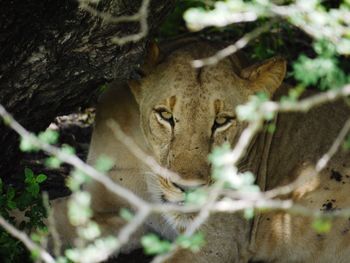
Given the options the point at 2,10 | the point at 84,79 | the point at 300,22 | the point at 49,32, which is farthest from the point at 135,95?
the point at 300,22

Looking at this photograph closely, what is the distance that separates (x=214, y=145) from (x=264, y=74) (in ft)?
1.58

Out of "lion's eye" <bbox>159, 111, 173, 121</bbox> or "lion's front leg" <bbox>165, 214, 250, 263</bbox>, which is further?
"lion's front leg" <bbox>165, 214, 250, 263</bbox>

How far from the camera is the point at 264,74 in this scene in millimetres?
3896

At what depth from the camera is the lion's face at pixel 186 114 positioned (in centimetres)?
353

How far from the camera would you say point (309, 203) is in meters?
4.18

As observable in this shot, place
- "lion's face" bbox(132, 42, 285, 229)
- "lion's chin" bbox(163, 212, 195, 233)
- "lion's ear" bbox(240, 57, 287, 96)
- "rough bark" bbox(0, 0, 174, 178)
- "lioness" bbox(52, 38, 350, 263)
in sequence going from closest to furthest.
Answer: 1. "rough bark" bbox(0, 0, 174, 178)
2. "lion's face" bbox(132, 42, 285, 229)
3. "lioness" bbox(52, 38, 350, 263)
4. "lion's chin" bbox(163, 212, 195, 233)
5. "lion's ear" bbox(240, 57, 287, 96)

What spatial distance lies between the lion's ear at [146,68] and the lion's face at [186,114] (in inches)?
0.4

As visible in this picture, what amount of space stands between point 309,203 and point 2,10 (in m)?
1.91

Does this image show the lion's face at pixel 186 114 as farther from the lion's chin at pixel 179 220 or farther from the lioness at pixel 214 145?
the lion's chin at pixel 179 220

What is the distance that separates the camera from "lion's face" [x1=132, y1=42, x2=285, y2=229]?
139 inches

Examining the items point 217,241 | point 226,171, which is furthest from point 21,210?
point 226,171

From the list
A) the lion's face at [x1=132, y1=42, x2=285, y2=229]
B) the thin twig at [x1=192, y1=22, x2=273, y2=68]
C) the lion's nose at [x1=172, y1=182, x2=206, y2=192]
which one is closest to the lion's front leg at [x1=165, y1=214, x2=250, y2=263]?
the lion's face at [x1=132, y1=42, x2=285, y2=229]

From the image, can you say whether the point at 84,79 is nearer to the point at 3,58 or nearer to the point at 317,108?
the point at 3,58

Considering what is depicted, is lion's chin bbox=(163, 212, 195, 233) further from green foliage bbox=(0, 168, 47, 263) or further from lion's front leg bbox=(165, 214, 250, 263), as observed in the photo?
green foliage bbox=(0, 168, 47, 263)
